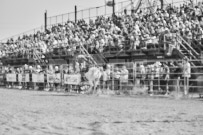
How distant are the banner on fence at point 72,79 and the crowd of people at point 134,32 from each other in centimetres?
320

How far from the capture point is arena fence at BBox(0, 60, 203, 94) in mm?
18312

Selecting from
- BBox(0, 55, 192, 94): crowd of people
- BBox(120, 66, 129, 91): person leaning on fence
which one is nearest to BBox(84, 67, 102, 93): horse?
BBox(0, 55, 192, 94): crowd of people

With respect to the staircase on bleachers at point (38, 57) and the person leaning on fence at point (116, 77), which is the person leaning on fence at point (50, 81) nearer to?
the person leaning on fence at point (116, 77)

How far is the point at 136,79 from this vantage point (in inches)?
797

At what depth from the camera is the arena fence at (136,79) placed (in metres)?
18.3

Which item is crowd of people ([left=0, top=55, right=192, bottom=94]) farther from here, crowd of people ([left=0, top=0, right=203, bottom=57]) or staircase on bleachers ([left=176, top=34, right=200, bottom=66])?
crowd of people ([left=0, top=0, right=203, bottom=57])

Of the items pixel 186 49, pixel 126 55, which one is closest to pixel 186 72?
pixel 186 49

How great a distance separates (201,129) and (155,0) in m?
25.9

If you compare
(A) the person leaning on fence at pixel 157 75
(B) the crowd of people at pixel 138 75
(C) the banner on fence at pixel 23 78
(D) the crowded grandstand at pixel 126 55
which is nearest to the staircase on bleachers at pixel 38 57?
(D) the crowded grandstand at pixel 126 55

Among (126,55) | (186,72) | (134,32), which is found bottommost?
(186,72)

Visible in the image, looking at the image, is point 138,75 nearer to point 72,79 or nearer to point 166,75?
point 166,75

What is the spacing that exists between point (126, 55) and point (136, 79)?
5.52 metres

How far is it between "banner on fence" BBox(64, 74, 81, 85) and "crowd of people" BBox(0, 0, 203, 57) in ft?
10.5

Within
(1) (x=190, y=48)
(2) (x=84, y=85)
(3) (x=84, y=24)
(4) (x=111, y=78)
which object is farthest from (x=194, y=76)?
(3) (x=84, y=24)
